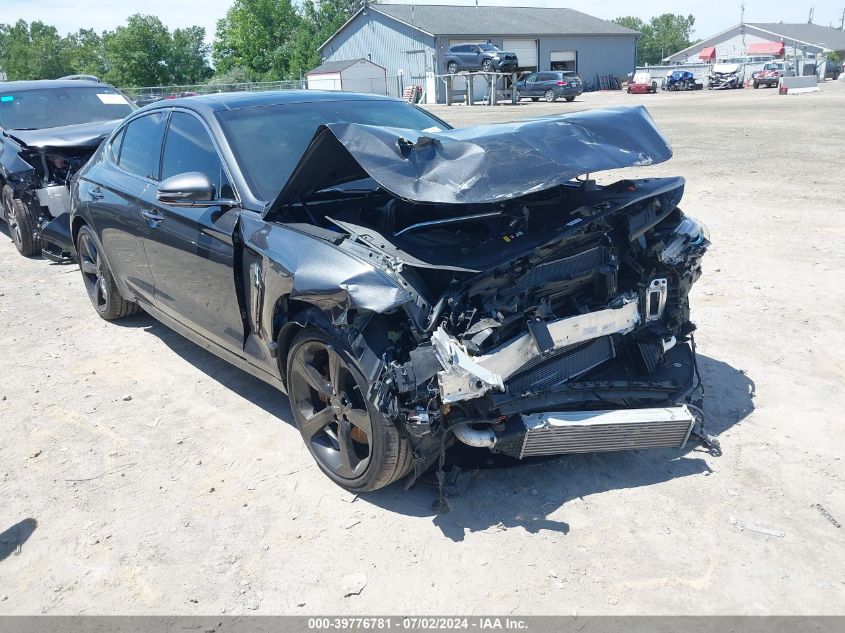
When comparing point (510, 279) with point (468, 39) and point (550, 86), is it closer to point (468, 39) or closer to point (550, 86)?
point (550, 86)

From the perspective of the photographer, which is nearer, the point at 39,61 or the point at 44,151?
the point at 44,151

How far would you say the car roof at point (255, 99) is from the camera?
14.5ft

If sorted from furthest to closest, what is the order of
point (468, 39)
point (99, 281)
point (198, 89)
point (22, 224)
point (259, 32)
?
point (259, 32)
point (468, 39)
point (198, 89)
point (22, 224)
point (99, 281)

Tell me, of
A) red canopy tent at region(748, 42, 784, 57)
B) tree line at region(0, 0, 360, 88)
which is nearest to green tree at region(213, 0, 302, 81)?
tree line at region(0, 0, 360, 88)

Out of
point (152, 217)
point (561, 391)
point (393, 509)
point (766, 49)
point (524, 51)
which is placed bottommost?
point (393, 509)

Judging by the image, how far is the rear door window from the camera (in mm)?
4887

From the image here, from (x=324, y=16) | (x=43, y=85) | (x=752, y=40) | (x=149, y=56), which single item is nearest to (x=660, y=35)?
(x=752, y=40)

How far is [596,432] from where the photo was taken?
3244 mm

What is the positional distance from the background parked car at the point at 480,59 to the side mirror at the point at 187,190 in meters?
37.5

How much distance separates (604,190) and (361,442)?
1.90m

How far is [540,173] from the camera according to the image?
321 centimetres

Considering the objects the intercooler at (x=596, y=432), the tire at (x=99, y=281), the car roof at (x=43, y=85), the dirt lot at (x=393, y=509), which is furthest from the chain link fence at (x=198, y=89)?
the intercooler at (x=596, y=432)

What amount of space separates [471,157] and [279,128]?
161cm

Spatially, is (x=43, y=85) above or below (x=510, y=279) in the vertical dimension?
above
